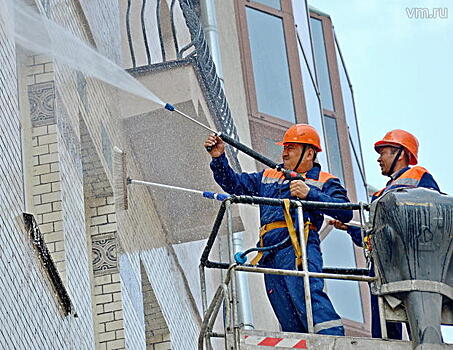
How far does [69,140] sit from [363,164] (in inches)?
664

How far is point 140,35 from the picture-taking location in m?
16.1

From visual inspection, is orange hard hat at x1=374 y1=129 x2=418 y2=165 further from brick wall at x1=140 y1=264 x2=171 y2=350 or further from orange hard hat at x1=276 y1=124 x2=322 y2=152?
brick wall at x1=140 y1=264 x2=171 y2=350

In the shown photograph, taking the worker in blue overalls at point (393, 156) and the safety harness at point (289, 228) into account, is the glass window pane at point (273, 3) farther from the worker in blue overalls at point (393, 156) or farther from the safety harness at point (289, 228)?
the safety harness at point (289, 228)

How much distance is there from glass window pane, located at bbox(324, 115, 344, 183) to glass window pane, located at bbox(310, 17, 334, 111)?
344 mm

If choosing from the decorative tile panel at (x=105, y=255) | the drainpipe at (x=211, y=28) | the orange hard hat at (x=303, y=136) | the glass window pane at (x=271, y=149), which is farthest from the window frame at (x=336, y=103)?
the orange hard hat at (x=303, y=136)

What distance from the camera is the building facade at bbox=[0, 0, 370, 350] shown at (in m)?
10.4

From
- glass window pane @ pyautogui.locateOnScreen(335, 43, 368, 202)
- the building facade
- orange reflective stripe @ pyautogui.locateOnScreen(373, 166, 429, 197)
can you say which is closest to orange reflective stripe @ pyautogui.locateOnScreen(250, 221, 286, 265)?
orange reflective stripe @ pyautogui.locateOnScreen(373, 166, 429, 197)

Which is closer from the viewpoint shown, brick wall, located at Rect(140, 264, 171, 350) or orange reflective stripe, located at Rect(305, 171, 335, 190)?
orange reflective stripe, located at Rect(305, 171, 335, 190)

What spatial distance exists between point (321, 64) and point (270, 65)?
3425 millimetres

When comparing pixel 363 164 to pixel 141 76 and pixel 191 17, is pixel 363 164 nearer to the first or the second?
pixel 191 17

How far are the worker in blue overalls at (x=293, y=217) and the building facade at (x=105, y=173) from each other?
134 centimetres

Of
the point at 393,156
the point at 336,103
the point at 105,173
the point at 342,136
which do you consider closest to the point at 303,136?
the point at 393,156

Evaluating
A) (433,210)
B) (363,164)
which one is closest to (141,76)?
(433,210)

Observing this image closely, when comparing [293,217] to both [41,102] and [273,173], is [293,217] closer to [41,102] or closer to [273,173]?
[273,173]
